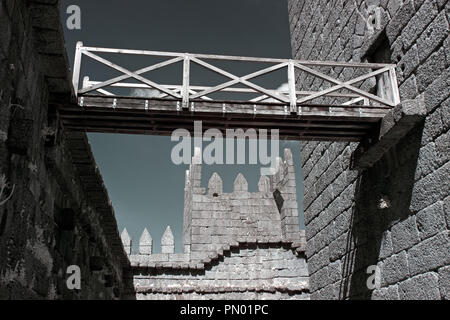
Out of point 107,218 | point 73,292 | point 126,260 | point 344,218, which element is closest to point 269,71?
point 344,218

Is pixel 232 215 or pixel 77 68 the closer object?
pixel 77 68

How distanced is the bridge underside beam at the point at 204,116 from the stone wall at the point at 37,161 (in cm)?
26

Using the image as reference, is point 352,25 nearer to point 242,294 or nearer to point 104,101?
point 104,101

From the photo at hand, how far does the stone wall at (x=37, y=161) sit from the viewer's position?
3.03 meters

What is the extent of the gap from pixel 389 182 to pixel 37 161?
367cm

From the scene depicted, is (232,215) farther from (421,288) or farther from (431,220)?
(431,220)

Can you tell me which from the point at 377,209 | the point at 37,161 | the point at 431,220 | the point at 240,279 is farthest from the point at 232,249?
the point at 37,161

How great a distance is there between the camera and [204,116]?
467cm

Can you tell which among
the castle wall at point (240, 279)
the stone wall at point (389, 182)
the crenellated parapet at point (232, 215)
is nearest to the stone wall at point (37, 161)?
the stone wall at point (389, 182)

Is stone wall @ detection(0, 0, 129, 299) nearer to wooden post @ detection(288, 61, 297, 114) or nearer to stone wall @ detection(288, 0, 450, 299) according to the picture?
wooden post @ detection(288, 61, 297, 114)

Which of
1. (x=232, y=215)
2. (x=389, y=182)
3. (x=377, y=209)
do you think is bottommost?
(x=377, y=209)

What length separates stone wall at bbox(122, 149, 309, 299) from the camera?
1116 cm

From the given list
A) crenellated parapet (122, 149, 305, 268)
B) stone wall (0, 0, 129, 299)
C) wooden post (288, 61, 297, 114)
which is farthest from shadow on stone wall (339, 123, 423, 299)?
crenellated parapet (122, 149, 305, 268)

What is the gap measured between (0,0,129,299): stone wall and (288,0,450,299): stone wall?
11.1ft
